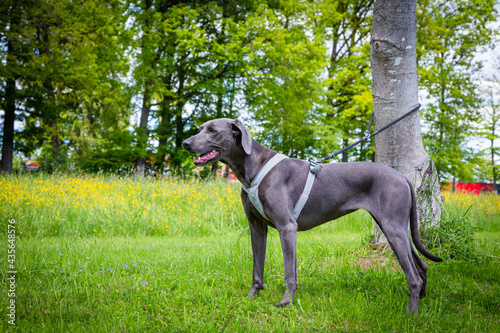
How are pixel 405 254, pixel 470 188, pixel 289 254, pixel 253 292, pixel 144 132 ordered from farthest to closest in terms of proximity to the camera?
pixel 470 188, pixel 144 132, pixel 253 292, pixel 289 254, pixel 405 254

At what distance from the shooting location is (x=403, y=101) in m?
4.32

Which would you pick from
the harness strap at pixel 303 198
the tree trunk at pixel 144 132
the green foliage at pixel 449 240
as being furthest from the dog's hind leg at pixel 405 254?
the tree trunk at pixel 144 132

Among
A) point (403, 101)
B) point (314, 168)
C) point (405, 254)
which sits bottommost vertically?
point (405, 254)

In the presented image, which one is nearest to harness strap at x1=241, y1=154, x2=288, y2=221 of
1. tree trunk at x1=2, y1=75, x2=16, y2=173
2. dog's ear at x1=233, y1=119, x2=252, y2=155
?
dog's ear at x1=233, y1=119, x2=252, y2=155

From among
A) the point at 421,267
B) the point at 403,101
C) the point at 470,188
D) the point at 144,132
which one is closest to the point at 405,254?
the point at 421,267

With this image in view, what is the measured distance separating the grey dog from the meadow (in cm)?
29

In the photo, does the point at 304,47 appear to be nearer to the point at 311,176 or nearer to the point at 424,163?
the point at 424,163

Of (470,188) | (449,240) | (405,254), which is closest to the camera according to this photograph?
(405,254)

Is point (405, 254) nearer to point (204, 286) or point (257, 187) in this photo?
point (257, 187)

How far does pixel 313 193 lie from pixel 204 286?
1.54 metres

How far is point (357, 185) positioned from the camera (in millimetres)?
3109

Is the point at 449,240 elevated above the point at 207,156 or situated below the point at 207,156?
below

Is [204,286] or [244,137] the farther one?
[204,286]

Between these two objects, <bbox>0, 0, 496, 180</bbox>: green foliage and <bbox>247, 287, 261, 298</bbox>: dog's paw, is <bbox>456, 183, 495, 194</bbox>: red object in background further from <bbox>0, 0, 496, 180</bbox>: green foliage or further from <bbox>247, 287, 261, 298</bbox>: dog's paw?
<bbox>247, 287, 261, 298</bbox>: dog's paw
